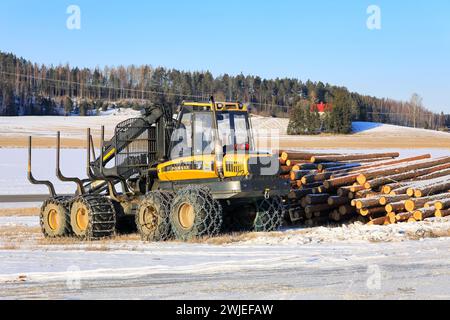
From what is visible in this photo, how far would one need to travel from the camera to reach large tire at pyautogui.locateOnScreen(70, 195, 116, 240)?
672 inches

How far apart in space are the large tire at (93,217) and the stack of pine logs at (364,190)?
524 cm

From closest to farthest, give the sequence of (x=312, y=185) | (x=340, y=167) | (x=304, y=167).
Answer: (x=312, y=185), (x=304, y=167), (x=340, y=167)

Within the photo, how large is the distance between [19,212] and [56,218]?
7204 millimetres

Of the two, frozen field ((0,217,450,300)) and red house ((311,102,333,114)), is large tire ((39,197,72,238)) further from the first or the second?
red house ((311,102,333,114))

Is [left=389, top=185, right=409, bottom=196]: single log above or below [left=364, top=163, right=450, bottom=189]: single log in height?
below

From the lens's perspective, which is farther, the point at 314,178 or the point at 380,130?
the point at 380,130

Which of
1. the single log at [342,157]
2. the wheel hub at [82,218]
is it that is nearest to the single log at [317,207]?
the single log at [342,157]

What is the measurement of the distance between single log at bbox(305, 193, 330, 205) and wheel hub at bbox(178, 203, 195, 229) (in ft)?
16.7

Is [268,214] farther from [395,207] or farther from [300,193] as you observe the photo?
[395,207]

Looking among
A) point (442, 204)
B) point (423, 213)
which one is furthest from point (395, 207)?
point (442, 204)

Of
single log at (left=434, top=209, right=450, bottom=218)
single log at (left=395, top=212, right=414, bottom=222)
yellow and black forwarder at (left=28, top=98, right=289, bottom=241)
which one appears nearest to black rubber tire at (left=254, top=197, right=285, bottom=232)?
yellow and black forwarder at (left=28, top=98, right=289, bottom=241)

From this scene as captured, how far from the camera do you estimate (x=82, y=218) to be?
1781 cm

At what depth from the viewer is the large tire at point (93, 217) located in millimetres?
17078
